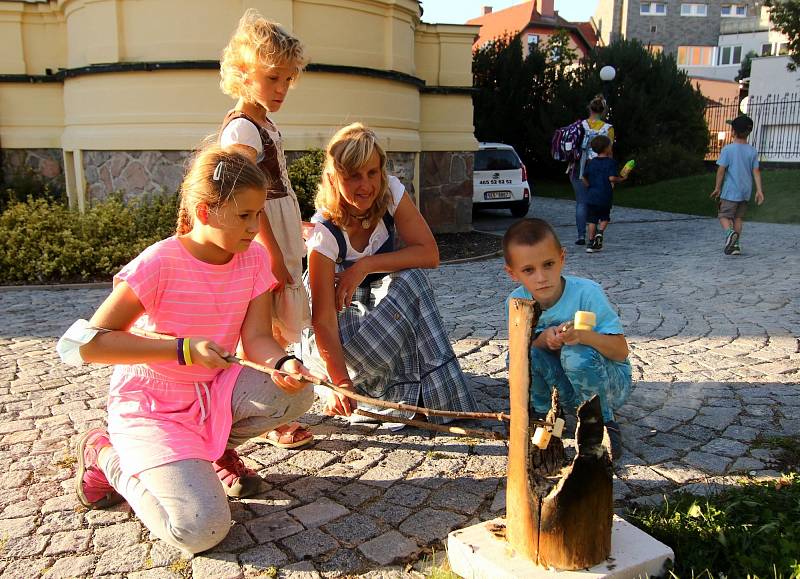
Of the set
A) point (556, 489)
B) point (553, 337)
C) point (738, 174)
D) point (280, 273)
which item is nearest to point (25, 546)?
point (280, 273)

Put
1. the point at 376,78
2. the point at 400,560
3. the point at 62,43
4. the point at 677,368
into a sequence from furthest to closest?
1. the point at 62,43
2. the point at 376,78
3. the point at 677,368
4. the point at 400,560

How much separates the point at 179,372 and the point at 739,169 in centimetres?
836

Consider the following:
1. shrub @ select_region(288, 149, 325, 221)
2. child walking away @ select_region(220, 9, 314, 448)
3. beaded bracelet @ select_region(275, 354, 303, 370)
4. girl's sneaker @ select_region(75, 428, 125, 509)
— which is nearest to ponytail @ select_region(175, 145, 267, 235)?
child walking away @ select_region(220, 9, 314, 448)

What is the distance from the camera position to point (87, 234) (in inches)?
315

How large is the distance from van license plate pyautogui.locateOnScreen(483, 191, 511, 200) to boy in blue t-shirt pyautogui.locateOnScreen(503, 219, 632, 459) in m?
11.1

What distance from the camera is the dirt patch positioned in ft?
31.7

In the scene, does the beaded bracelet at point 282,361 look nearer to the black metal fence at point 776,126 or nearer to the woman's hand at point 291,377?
the woman's hand at point 291,377

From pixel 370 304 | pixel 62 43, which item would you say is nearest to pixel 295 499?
pixel 370 304

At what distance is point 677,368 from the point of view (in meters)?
4.68

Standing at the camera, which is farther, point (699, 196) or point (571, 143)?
point (699, 196)

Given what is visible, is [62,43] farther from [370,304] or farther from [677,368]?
[677,368]

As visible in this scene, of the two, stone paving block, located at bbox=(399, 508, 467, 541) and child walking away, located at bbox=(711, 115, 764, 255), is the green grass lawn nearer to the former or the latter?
child walking away, located at bbox=(711, 115, 764, 255)

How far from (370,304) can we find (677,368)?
7.35ft

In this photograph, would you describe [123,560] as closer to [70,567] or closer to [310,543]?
[70,567]
